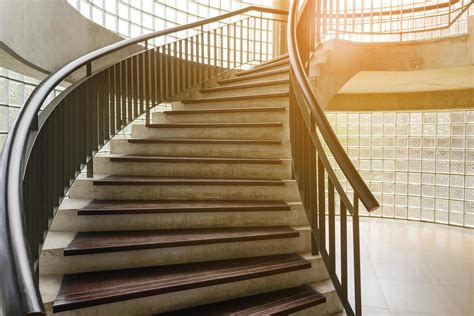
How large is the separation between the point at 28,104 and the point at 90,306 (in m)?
0.98

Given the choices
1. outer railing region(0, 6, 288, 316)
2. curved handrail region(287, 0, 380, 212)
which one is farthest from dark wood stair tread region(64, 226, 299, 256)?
curved handrail region(287, 0, 380, 212)

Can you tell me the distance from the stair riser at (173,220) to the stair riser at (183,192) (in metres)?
0.20

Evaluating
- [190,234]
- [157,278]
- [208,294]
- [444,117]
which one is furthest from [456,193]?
[157,278]

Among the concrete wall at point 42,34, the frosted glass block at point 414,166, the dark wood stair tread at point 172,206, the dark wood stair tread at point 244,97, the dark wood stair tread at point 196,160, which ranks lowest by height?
the frosted glass block at point 414,166

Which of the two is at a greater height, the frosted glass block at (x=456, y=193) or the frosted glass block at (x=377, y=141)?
the frosted glass block at (x=377, y=141)

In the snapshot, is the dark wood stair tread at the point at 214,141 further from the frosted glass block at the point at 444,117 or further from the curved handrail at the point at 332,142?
the frosted glass block at the point at 444,117

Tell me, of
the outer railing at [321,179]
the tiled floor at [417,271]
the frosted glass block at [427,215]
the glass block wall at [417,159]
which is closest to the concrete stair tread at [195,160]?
the outer railing at [321,179]

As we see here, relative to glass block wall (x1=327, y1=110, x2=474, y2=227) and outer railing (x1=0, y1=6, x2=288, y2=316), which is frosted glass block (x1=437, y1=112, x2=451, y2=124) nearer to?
glass block wall (x1=327, y1=110, x2=474, y2=227)

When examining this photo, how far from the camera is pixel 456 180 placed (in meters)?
6.88

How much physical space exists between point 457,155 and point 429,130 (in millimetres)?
722

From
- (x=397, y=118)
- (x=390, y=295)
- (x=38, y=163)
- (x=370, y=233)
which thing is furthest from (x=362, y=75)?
(x=38, y=163)

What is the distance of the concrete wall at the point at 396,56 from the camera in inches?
162

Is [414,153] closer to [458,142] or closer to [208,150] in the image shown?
[458,142]

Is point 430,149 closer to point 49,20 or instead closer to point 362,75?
point 362,75
